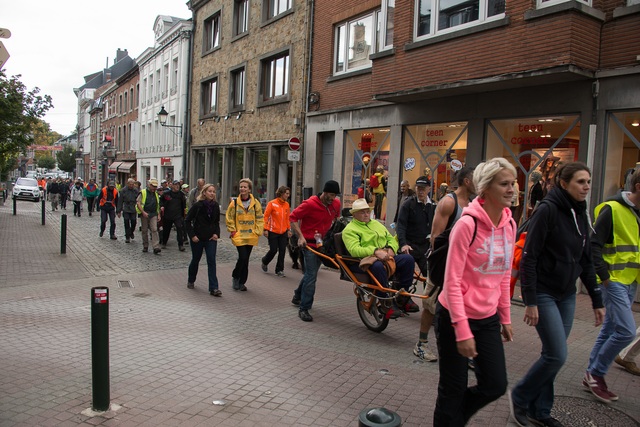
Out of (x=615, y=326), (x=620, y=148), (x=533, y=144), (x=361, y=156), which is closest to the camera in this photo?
(x=615, y=326)

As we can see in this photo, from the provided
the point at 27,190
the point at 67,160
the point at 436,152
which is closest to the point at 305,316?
the point at 436,152

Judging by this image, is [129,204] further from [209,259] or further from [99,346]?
[99,346]

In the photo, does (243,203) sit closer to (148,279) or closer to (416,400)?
(148,279)

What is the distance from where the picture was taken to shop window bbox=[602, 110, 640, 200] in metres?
8.72

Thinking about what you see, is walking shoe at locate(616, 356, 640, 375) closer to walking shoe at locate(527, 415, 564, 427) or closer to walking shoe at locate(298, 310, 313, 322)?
walking shoe at locate(527, 415, 564, 427)

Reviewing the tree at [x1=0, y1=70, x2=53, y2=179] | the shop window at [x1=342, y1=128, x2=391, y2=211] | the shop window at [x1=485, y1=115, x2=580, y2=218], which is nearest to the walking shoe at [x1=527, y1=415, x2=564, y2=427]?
the shop window at [x1=485, y1=115, x2=580, y2=218]

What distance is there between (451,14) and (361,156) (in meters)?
5.10

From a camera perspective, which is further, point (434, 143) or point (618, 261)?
point (434, 143)

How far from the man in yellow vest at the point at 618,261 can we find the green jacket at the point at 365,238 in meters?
2.43

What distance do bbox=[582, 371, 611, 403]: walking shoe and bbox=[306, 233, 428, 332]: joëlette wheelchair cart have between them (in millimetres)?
1893

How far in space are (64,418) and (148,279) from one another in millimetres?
6117

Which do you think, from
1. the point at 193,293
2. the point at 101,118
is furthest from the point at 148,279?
the point at 101,118

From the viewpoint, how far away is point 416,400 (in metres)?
4.43

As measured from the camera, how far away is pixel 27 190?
40.4 m
